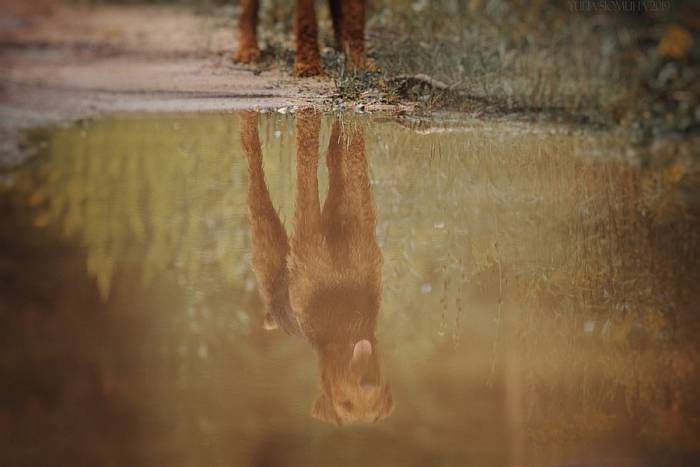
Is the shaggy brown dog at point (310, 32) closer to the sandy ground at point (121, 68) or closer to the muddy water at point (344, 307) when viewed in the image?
the sandy ground at point (121, 68)

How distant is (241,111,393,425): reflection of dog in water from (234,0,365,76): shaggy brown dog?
0.96m

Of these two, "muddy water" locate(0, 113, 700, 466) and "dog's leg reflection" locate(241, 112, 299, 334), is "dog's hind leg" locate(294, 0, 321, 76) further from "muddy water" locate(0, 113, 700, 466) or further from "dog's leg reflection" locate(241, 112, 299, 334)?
"dog's leg reflection" locate(241, 112, 299, 334)

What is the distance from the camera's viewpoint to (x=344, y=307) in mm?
1466

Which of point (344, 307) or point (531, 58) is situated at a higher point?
point (531, 58)

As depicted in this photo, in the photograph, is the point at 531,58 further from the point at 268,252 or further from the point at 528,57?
the point at 268,252

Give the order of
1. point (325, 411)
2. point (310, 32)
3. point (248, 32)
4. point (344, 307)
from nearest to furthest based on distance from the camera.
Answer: point (325, 411) → point (344, 307) → point (310, 32) → point (248, 32)

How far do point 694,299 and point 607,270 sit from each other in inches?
7.5

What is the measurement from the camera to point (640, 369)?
126cm

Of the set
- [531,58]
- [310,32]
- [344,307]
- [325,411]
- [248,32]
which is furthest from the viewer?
[531,58]

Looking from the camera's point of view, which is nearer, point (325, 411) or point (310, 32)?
point (325, 411)

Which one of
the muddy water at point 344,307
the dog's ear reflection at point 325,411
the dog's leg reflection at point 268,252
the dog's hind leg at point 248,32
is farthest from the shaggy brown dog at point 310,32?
the dog's ear reflection at point 325,411

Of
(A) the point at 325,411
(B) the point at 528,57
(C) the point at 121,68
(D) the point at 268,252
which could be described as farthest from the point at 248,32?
(A) the point at 325,411

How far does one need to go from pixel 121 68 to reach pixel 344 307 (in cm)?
223

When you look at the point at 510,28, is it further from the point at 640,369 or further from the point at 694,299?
the point at 640,369
